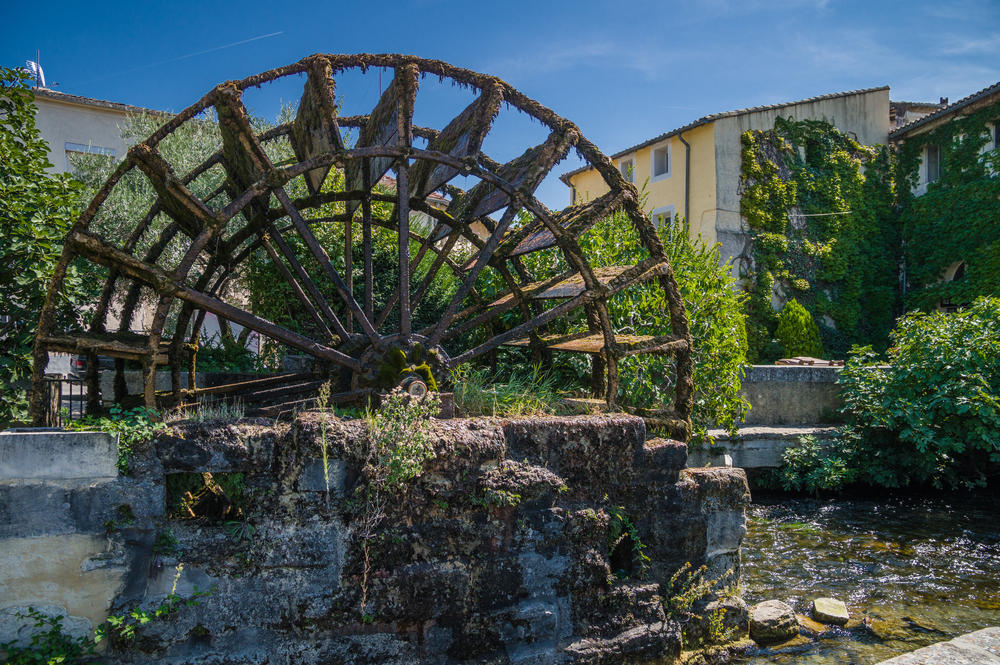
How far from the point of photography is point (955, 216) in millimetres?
15773

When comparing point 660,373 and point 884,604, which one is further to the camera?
point 660,373

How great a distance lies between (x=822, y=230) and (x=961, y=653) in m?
15.1

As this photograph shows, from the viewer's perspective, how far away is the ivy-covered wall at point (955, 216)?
14859 mm

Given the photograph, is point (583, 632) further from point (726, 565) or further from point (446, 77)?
point (446, 77)

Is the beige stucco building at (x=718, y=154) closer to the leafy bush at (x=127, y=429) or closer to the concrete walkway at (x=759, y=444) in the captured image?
the concrete walkway at (x=759, y=444)

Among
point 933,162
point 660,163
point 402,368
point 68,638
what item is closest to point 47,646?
point 68,638

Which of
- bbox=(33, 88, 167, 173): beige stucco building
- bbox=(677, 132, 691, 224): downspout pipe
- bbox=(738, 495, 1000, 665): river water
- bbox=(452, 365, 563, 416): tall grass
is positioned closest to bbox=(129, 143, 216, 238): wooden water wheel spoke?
bbox=(452, 365, 563, 416): tall grass

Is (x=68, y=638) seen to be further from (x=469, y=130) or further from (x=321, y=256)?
(x=469, y=130)

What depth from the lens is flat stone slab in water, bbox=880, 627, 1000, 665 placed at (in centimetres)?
323

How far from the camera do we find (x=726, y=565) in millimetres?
4719

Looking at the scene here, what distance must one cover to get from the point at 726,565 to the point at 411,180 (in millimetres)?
4333

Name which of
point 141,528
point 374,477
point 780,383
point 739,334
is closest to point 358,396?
point 374,477

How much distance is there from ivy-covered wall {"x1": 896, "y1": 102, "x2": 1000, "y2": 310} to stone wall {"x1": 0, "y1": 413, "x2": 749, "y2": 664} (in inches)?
544

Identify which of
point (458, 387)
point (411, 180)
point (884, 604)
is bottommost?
point (884, 604)
